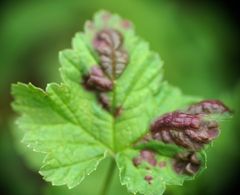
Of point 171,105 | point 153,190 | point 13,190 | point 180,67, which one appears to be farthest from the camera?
point 180,67

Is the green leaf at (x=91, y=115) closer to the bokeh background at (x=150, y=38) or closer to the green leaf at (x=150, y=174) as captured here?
the green leaf at (x=150, y=174)

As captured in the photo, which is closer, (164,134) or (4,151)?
(164,134)

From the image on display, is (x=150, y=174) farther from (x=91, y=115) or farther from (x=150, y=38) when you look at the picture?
(x=150, y=38)

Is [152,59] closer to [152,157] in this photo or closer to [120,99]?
[120,99]

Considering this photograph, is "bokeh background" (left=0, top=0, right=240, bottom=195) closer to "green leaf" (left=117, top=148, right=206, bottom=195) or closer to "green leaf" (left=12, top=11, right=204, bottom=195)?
"green leaf" (left=12, top=11, right=204, bottom=195)

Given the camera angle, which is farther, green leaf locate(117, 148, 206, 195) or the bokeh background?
the bokeh background

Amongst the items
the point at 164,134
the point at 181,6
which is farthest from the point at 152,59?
the point at 181,6

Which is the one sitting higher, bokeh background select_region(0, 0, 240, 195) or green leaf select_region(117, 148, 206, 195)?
bokeh background select_region(0, 0, 240, 195)

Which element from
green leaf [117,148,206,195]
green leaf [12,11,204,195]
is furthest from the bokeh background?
green leaf [117,148,206,195]
